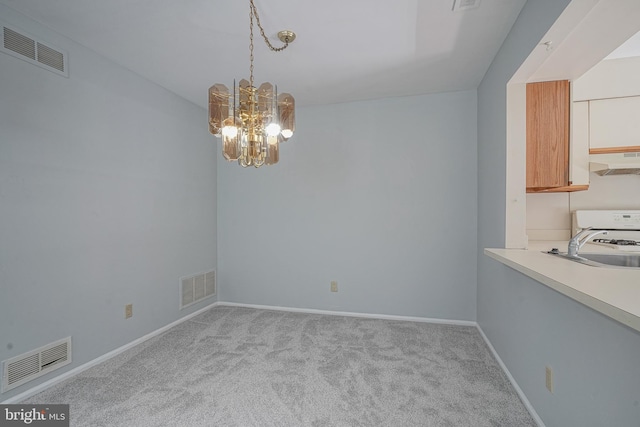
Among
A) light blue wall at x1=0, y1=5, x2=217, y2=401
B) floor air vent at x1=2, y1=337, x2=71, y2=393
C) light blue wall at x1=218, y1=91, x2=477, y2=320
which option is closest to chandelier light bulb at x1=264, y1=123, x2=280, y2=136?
light blue wall at x1=0, y1=5, x2=217, y2=401

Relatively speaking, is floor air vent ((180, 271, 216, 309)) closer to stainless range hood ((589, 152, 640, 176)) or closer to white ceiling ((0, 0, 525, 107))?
white ceiling ((0, 0, 525, 107))

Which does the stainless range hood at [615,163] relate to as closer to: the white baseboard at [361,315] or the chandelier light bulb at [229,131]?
the white baseboard at [361,315]

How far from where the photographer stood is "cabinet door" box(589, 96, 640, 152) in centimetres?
223

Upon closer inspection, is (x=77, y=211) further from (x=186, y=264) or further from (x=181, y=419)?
(x=181, y=419)

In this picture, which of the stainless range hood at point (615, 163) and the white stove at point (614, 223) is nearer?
the stainless range hood at point (615, 163)

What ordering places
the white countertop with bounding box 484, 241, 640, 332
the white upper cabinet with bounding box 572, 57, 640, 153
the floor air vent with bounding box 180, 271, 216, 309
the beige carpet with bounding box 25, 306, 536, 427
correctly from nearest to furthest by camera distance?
the white countertop with bounding box 484, 241, 640, 332 < the beige carpet with bounding box 25, 306, 536, 427 < the white upper cabinet with bounding box 572, 57, 640, 153 < the floor air vent with bounding box 180, 271, 216, 309

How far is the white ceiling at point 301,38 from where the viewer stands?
1888 mm

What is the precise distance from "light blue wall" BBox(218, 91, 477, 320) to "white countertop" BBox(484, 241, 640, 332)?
1.70 meters

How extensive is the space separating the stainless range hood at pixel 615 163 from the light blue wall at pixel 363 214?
3.35ft

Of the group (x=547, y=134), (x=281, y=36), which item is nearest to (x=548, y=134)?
(x=547, y=134)

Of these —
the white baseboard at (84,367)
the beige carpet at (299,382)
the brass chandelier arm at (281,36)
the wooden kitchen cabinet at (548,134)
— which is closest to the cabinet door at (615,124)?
the wooden kitchen cabinet at (548,134)

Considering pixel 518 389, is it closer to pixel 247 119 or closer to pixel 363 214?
pixel 363 214

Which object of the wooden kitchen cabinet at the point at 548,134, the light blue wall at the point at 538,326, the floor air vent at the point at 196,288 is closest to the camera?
the light blue wall at the point at 538,326

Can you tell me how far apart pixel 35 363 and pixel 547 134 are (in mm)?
3923
